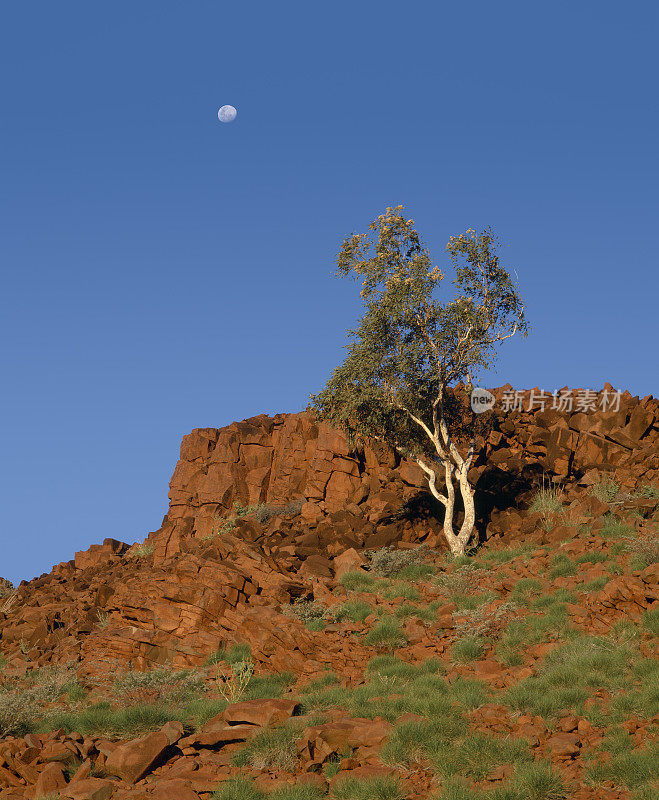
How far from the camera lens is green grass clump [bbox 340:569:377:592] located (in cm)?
2179

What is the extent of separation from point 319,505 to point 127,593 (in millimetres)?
9575

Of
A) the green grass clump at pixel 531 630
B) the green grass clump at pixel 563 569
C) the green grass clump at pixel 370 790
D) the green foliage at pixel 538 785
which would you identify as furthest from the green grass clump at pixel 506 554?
the green grass clump at pixel 370 790

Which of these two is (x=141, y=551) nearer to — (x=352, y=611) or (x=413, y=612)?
(x=352, y=611)

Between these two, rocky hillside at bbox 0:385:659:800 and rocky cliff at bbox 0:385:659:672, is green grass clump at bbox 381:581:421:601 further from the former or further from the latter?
rocky cliff at bbox 0:385:659:672

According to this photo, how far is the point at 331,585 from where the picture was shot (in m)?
22.4

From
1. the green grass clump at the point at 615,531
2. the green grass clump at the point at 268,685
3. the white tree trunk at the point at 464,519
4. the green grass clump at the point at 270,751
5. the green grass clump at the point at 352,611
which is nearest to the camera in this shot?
the green grass clump at the point at 270,751

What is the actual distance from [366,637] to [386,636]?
55 centimetres

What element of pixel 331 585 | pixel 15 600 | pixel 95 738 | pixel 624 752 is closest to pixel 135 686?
pixel 95 738

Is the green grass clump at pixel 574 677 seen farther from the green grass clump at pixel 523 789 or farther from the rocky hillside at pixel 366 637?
the green grass clump at pixel 523 789

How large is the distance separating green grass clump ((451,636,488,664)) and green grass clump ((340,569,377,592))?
614 cm

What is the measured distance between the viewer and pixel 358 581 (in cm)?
2231

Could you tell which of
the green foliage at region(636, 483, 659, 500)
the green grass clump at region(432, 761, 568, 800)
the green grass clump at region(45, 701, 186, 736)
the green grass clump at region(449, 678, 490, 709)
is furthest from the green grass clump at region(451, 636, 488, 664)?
the green foliage at region(636, 483, 659, 500)

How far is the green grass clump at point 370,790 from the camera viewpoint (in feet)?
31.5

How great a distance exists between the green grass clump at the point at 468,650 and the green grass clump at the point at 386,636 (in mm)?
1658
